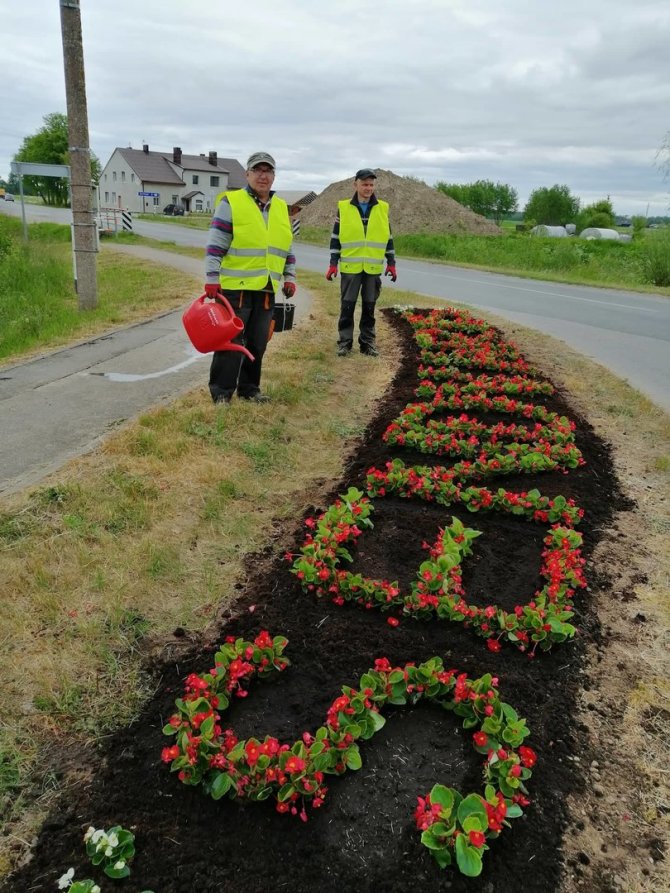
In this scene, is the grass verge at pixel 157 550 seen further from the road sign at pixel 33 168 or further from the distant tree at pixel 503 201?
the distant tree at pixel 503 201

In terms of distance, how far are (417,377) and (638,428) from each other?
2.35 meters

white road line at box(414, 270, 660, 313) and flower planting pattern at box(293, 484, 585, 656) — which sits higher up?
white road line at box(414, 270, 660, 313)

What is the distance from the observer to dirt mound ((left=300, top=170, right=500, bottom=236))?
4608cm

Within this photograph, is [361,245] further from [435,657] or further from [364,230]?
[435,657]

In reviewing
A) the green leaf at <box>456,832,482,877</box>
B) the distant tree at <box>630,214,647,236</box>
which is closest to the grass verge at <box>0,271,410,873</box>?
the green leaf at <box>456,832,482,877</box>

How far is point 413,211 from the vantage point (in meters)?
46.9

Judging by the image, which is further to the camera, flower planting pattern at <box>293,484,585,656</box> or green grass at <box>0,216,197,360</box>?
green grass at <box>0,216,197,360</box>

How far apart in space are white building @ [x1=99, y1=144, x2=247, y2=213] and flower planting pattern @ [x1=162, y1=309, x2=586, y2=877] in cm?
7497

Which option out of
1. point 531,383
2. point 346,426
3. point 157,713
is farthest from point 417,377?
point 157,713

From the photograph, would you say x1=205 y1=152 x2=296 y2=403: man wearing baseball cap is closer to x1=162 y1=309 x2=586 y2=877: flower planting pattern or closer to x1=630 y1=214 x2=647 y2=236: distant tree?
x1=162 y1=309 x2=586 y2=877: flower planting pattern

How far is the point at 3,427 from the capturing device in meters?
5.23

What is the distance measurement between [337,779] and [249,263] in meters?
4.18

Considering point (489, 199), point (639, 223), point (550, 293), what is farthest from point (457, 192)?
point (550, 293)

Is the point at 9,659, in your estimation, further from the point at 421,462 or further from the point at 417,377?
the point at 417,377
